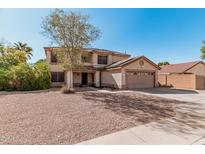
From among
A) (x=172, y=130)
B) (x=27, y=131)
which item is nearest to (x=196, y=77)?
(x=172, y=130)

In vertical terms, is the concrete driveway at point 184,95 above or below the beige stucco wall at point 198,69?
below

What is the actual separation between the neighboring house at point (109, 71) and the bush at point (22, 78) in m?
3.29

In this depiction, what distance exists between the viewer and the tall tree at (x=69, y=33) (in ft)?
41.0

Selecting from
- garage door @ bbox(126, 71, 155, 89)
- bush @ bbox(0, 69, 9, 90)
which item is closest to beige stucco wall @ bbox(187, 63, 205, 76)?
garage door @ bbox(126, 71, 155, 89)

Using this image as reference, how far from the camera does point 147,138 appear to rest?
14.3 feet

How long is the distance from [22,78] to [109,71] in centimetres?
1051

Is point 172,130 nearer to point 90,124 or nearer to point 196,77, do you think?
point 90,124

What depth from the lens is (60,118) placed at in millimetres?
6012

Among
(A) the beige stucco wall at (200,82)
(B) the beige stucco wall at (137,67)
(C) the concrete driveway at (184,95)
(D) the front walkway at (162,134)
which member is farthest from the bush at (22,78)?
(A) the beige stucco wall at (200,82)

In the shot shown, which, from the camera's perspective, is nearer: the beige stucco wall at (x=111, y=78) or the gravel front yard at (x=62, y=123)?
the gravel front yard at (x=62, y=123)

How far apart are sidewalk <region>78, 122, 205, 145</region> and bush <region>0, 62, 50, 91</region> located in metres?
13.4

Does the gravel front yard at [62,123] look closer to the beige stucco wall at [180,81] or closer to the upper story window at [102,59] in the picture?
the upper story window at [102,59]

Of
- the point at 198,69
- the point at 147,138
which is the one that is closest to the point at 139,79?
the point at 198,69
